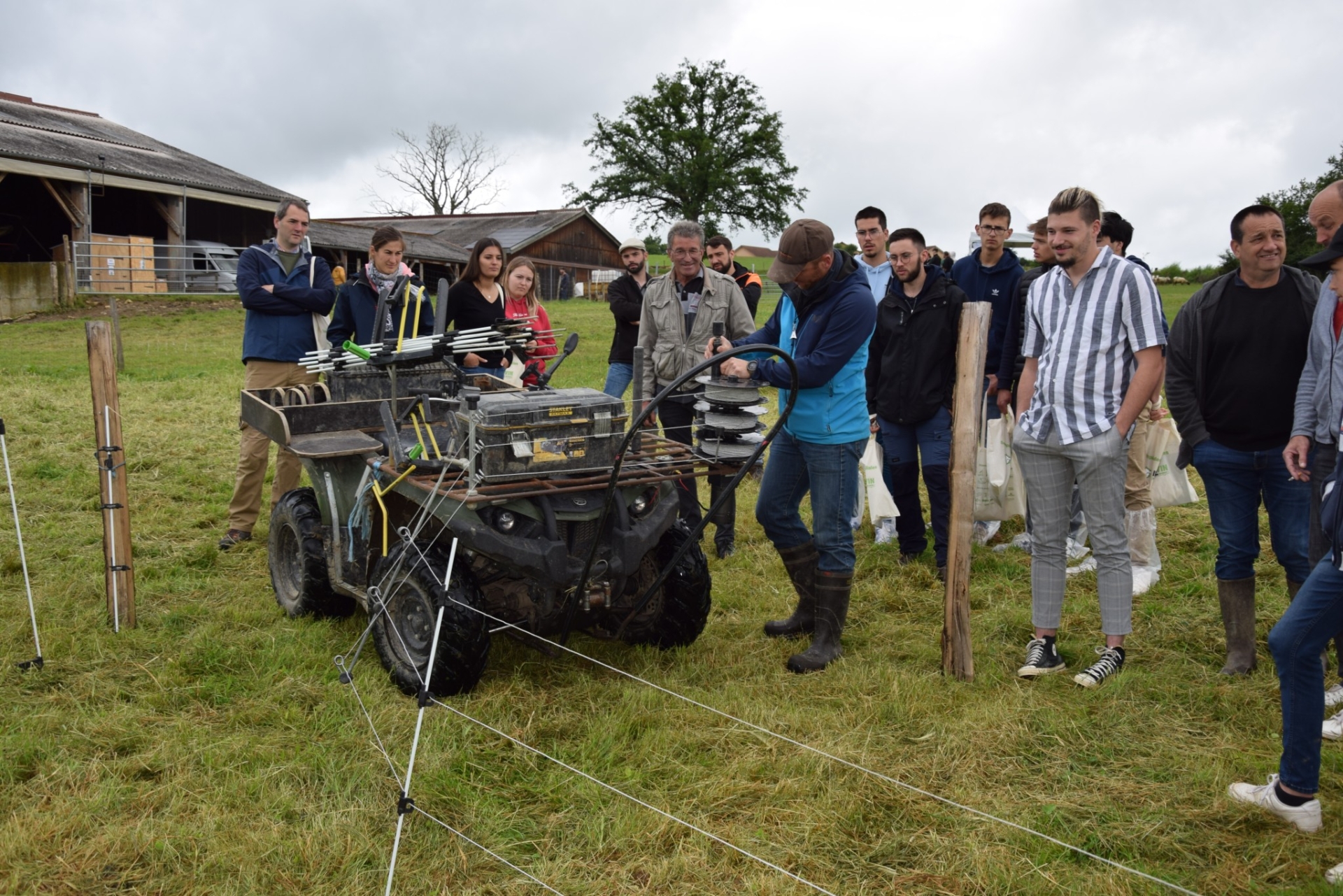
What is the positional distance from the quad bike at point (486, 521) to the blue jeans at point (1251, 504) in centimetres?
212

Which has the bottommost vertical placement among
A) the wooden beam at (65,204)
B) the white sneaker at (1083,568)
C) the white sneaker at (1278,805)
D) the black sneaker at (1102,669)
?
the white sneaker at (1278,805)

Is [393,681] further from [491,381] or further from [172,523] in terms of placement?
[172,523]

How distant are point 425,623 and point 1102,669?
3.01 metres

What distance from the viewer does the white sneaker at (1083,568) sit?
6277 mm

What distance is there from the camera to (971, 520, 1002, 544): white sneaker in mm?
7004

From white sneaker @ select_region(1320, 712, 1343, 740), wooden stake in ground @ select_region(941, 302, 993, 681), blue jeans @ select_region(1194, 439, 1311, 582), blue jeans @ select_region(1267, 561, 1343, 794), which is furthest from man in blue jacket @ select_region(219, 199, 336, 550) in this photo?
white sneaker @ select_region(1320, 712, 1343, 740)

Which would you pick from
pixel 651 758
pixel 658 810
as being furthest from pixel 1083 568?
pixel 658 810

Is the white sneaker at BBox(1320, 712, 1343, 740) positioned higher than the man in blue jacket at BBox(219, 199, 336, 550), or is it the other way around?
the man in blue jacket at BBox(219, 199, 336, 550)

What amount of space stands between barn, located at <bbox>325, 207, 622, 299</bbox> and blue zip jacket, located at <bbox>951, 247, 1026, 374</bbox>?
34589 mm

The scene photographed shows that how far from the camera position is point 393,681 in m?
4.47

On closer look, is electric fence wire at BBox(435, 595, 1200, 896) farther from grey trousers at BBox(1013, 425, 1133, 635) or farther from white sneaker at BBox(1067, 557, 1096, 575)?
white sneaker at BBox(1067, 557, 1096, 575)

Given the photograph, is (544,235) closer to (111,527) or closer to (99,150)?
(99,150)

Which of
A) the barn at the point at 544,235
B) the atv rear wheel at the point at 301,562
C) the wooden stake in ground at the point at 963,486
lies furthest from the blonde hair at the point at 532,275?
the barn at the point at 544,235

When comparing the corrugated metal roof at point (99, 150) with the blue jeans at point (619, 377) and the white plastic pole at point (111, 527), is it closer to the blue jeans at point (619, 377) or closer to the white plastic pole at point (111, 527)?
the blue jeans at point (619, 377)
